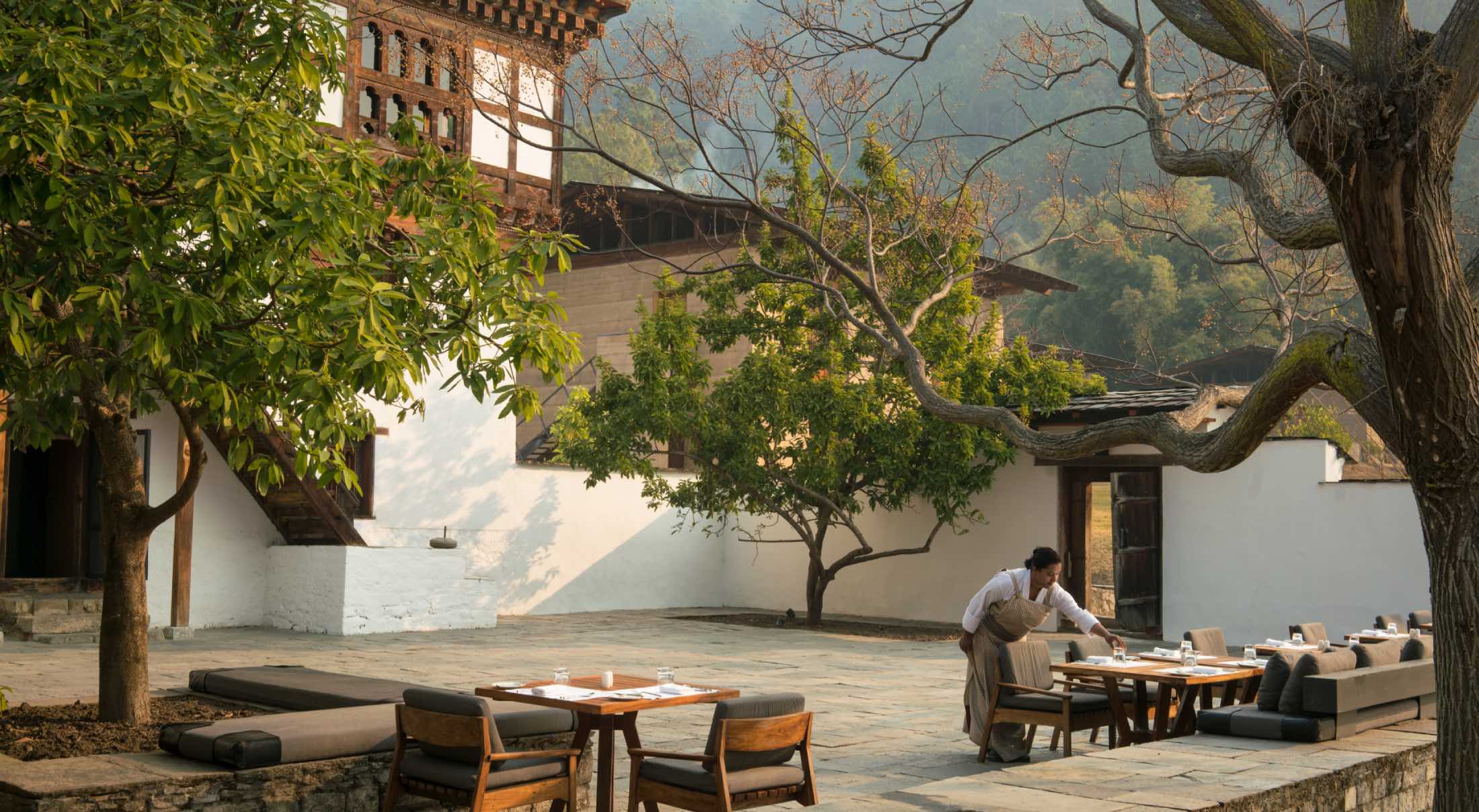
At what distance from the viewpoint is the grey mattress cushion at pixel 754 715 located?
17.4 ft

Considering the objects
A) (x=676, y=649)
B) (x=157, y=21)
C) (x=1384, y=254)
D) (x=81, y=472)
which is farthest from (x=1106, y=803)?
(x=81, y=472)

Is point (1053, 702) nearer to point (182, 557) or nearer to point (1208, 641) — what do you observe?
point (1208, 641)

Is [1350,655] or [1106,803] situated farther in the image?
[1350,655]

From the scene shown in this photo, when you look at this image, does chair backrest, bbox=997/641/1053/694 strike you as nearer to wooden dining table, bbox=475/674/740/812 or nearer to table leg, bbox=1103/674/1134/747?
table leg, bbox=1103/674/1134/747

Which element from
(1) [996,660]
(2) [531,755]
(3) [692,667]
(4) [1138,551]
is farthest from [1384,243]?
(4) [1138,551]

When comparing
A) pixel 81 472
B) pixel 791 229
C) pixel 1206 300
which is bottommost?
pixel 81 472

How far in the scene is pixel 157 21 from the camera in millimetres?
4895

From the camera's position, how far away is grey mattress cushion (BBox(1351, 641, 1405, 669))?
7160mm

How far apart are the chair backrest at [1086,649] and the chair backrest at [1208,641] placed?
53 cm

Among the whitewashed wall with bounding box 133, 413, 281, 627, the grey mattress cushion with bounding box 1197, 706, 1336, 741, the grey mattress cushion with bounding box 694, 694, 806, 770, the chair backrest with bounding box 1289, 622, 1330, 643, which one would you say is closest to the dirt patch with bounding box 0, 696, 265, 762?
the grey mattress cushion with bounding box 694, 694, 806, 770

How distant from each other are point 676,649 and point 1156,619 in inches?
245

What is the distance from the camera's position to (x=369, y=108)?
52.0ft

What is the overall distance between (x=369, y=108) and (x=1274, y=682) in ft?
40.4

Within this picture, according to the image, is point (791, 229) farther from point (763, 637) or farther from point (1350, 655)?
point (763, 637)
